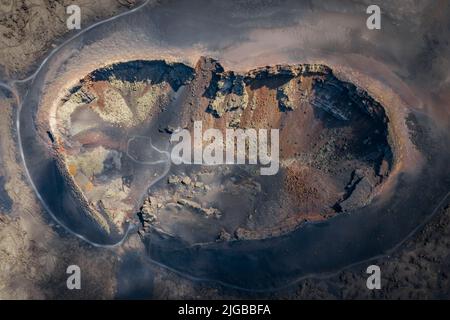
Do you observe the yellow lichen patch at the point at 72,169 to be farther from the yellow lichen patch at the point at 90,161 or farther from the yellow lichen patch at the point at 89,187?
the yellow lichen patch at the point at 89,187

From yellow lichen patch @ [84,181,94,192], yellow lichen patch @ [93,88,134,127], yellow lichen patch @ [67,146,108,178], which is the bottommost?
yellow lichen patch @ [84,181,94,192]

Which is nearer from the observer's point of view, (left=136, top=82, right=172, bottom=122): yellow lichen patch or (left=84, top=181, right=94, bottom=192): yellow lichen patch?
(left=84, top=181, right=94, bottom=192): yellow lichen patch

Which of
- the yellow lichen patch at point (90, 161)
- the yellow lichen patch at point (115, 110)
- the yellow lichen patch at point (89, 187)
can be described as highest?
the yellow lichen patch at point (115, 110)

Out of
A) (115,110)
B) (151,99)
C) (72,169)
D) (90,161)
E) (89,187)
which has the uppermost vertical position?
(151,99)

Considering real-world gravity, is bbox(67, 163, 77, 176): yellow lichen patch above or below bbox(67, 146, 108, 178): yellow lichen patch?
below

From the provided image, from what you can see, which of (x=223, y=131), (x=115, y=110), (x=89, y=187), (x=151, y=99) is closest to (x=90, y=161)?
(x=89, y=187)

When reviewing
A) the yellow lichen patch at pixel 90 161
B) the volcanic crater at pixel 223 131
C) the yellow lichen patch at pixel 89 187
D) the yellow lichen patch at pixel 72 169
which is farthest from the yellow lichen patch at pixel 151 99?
the yellow lichen patch at pixel 89 187

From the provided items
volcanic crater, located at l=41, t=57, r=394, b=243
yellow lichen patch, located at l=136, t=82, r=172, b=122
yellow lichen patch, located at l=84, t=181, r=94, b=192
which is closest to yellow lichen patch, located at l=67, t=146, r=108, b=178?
volcanic crater, located at l=41, t=57, r=394, b=243

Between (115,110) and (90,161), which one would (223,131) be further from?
(90,161)

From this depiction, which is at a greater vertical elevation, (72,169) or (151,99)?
(151,99)

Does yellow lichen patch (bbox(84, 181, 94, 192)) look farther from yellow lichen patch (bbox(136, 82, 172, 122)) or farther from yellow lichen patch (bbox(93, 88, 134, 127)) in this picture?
yellow lichen patch (bbox(136, 82, 172, 122))

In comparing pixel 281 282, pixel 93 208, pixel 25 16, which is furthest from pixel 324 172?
pixel 25 16

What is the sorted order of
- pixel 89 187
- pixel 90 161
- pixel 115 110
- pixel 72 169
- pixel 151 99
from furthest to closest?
pixel 115 110
pixel 151 99
pixel 90 161
pixel 89 187
pixel 72 169

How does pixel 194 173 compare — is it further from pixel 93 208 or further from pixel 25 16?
pixel 25 16
